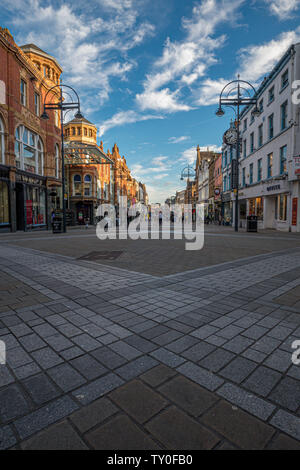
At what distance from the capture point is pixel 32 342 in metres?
2.80

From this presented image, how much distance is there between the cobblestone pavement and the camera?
1627 millimetres

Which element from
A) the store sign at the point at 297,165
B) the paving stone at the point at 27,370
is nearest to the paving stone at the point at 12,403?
the paving stone at the point at 27,370

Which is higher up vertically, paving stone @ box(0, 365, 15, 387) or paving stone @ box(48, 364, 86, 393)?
paving stone @ box(48, 364, 86, 393)

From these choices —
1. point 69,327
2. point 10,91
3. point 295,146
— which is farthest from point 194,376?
point 10,91

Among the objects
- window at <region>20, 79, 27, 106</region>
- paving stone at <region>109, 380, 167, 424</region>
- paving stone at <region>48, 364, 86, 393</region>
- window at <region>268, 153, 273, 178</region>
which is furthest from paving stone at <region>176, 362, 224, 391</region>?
window at <region>20, 79, 27, 106</region>

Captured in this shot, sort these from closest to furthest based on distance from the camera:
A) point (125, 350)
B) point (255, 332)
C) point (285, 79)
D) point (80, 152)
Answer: point (125, 350), point (255, 332), point (285, 79), point (80, 152)

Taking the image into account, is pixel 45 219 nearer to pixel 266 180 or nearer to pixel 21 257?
pixel 21 257

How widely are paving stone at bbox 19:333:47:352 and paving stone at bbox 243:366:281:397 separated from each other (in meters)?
2.08

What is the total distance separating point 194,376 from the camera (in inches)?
86.4

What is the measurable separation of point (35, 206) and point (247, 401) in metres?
25.5

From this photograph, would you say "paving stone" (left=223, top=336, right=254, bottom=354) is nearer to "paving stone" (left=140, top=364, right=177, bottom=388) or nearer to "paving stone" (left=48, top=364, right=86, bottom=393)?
"paving stone" (left=140, top=364, right=177, bottom=388)

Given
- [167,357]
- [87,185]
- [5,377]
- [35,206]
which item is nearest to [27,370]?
[5,377]

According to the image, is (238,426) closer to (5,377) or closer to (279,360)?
(279,360)
